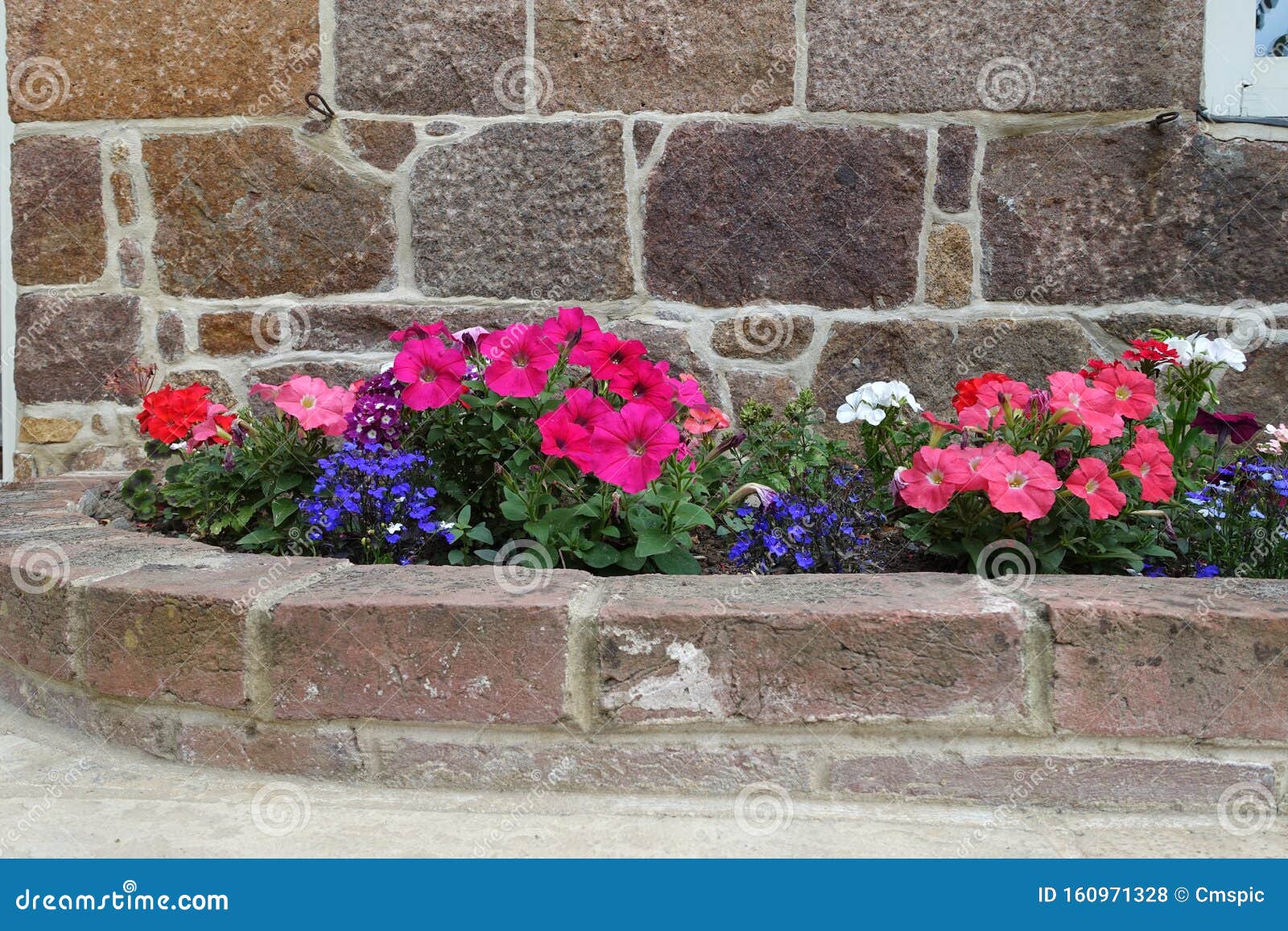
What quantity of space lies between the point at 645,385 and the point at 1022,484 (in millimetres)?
746

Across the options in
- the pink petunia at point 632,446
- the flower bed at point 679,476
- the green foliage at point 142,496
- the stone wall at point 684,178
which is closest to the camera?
the pink petunia at point 632,446

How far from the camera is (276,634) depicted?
1691 millimetres

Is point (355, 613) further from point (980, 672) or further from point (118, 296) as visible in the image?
point (118, 296)

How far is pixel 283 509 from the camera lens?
2.21 m

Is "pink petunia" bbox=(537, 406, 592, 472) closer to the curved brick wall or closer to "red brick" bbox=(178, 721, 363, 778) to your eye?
the curved brick wall

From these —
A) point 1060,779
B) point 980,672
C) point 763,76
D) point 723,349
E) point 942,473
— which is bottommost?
point 1060,779

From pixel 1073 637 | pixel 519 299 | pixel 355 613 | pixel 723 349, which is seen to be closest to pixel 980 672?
pixel 1073 637

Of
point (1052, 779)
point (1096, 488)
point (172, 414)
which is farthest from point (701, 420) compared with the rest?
point (172, 414)

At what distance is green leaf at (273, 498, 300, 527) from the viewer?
7.17ft

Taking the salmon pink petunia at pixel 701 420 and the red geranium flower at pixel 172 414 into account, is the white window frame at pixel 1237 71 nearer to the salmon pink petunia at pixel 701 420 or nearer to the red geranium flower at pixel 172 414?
the salmon pink petunia at pixel 701 420

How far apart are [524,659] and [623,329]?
4.62ft

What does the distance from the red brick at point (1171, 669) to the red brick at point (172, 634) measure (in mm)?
1332

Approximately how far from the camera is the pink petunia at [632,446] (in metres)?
1.84

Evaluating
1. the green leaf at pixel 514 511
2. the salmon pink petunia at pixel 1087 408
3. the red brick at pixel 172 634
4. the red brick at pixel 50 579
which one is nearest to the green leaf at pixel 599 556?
the green leaf at pixel 514 511
